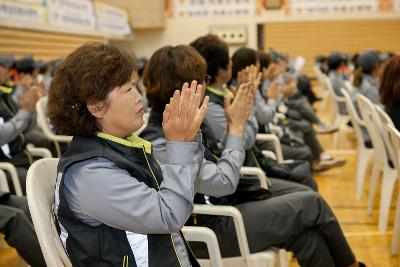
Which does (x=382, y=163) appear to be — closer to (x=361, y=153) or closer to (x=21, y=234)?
(x=361, y=153)

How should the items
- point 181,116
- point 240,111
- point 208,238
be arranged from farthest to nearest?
point 240,111 < point 208,238 < point 181,116

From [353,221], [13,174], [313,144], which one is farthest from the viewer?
[313,144]

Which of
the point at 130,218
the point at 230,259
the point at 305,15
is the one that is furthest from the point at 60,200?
the point at 305,15

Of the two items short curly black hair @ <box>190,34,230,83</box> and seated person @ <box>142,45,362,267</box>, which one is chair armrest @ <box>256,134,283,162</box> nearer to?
short curly black hair @ <box>190,34,230,83</box>

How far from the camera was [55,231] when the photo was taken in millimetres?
1407

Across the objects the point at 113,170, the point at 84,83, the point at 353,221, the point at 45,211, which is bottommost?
the point at 353,221

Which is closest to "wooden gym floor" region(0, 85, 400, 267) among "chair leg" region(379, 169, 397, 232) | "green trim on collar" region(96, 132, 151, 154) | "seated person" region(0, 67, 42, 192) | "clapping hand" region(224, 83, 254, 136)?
"chair leg" region(379, 169, 397, 232)

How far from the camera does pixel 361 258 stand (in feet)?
10.1

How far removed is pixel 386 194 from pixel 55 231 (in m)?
2.66

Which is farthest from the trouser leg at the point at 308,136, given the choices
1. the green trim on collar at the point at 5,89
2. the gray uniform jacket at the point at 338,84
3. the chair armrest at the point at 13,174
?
the chair armrest at the point at 13,174

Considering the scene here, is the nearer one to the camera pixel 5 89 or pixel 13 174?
pixel 13 174

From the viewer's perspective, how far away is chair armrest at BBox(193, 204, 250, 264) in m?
1.97

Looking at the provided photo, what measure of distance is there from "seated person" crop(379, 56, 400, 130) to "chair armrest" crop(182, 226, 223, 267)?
1.82m

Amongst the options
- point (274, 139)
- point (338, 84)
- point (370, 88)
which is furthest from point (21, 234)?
point (338, 84)
